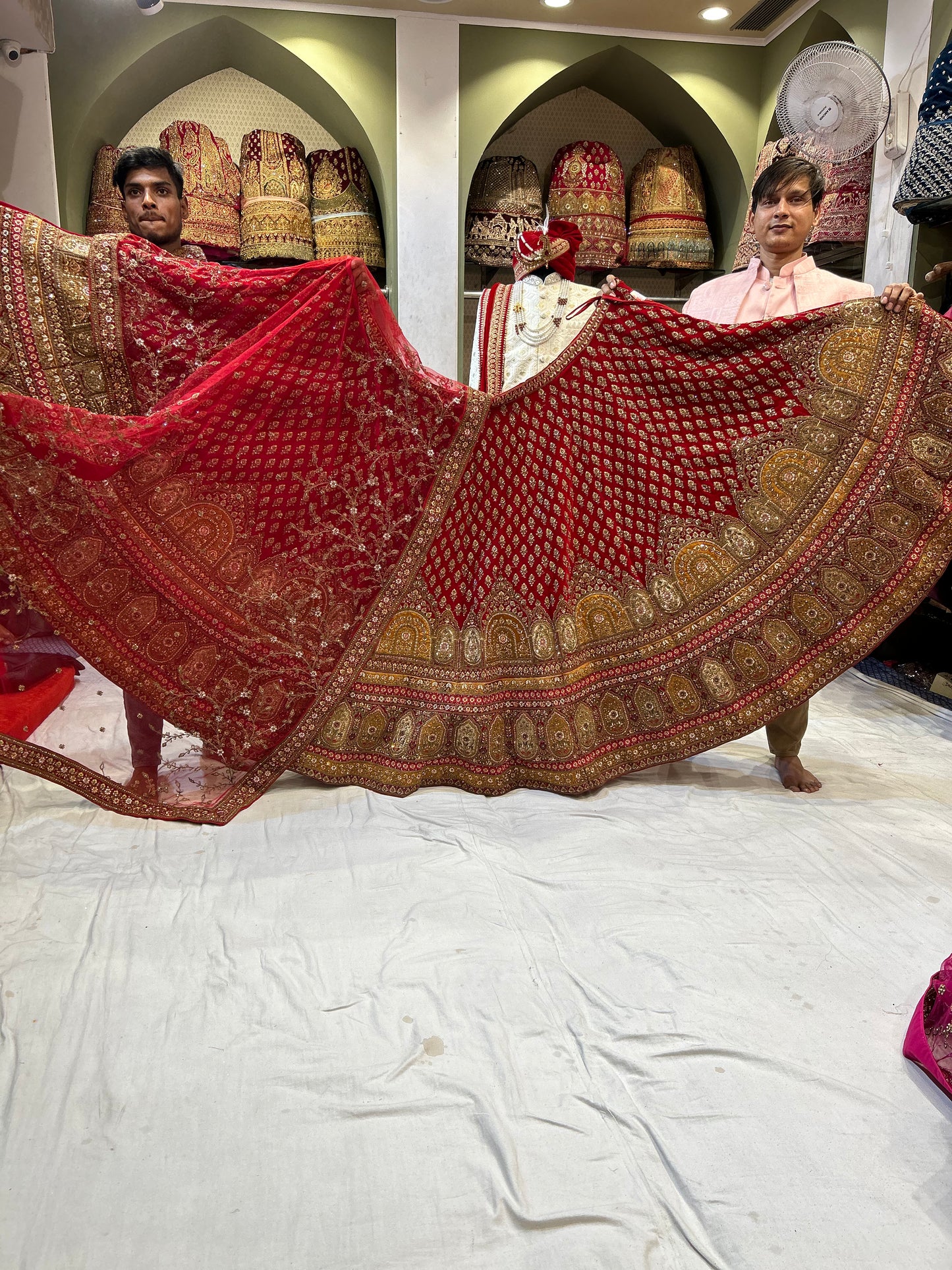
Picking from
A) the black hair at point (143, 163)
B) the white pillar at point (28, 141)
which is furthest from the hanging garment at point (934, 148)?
the white pillar at point (28, 141)

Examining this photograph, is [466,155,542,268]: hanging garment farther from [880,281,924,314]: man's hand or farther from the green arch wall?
[880,281,924,314]: man's hand

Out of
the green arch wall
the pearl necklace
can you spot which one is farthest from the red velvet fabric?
the green arch wall

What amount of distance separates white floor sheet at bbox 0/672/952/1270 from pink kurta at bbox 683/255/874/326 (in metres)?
1.51

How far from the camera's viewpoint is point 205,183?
14.8ft

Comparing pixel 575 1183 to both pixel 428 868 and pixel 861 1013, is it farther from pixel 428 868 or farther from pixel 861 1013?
pixel 428 868

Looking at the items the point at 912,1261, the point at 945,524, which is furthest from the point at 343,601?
the point at 912,1261

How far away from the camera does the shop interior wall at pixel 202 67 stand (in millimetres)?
4254

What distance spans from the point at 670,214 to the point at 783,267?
2375mm

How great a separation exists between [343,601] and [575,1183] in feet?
4.44

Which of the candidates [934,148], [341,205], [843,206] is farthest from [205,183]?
[934,148]

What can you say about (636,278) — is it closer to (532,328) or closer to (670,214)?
(670,214)

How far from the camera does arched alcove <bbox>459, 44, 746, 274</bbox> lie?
4703 millimetres

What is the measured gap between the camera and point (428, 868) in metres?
1.83

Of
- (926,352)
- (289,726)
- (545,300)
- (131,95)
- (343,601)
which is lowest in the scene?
(289,726)
